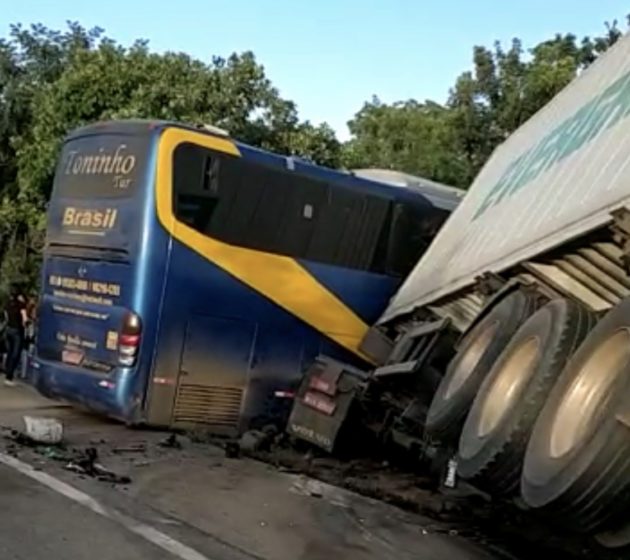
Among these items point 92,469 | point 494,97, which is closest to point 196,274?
point 92,469

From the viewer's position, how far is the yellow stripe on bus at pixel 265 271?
1130cm

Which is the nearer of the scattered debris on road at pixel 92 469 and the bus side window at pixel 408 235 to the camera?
the scattered debris on road at pixel 92 469

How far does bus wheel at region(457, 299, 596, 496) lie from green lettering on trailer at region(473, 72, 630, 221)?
4.98 feet

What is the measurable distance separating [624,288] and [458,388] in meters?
1.59

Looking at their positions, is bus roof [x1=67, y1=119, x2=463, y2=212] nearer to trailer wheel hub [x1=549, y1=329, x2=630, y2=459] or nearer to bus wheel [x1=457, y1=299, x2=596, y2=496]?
bus wheel [x1=457, y1=299, x2=596, y2=496]

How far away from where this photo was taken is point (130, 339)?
11383 mm

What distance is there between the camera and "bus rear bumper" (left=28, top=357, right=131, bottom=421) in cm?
1146

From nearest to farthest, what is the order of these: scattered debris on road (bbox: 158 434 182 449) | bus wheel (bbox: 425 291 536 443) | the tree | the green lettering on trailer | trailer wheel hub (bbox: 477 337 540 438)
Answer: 1. trailer wheel hub (bbox: 477 337 540 438)
2. bus wheel (bbox: 425 291 536 443)
3. the green lettering on trailer
4. scattered debris on road (bbox: 158 434 182 449)
5. the tree

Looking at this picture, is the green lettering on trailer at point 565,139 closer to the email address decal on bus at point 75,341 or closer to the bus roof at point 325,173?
the bus roof at point 325,173

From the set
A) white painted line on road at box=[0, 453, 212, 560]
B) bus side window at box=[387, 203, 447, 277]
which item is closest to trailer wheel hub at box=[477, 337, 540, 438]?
white painted line on road at box=[0, 453, 212, 560]

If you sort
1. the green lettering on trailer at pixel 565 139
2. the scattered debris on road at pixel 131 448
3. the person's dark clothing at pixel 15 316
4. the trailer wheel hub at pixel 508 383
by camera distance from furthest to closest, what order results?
the person's dark clothing at pixel 15 316, the scattered debris on road at pixel 131 448, the green lettering on trailer at pixel 565 139, the trailer wheel hub at pixel 508 383

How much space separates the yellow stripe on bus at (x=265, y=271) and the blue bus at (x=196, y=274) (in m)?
0.01

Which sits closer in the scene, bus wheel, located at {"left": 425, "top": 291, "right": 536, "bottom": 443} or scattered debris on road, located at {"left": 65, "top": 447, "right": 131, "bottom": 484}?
bus wheel, located at {"left": 425, "top": 291, "right": 536, "bottom": 443}

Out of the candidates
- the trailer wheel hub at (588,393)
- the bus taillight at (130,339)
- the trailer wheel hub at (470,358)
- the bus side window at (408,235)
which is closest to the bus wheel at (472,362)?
the trailer wheel hub at (470,358)
